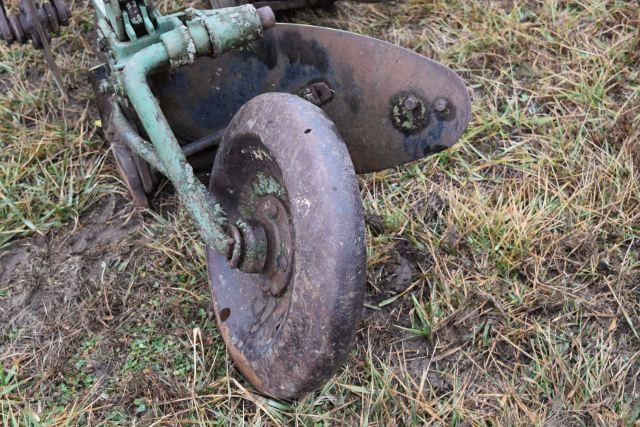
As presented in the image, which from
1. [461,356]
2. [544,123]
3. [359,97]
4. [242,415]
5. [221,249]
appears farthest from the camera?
[544,123]

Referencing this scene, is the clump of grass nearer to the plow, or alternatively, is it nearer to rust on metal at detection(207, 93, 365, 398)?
the plow

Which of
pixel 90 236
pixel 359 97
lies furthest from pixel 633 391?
pixel 90 236

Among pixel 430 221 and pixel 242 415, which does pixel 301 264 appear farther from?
pixel 430 221

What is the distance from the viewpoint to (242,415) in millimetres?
1989

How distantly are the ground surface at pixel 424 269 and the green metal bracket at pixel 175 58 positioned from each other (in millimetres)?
500

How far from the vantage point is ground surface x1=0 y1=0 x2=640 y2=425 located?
2.03m

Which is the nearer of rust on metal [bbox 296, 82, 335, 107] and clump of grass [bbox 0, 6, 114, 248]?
rust on metal [bbox 296, 82, 335, 107]

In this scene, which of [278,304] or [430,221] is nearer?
[278,304]

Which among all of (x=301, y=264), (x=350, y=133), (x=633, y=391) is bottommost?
(x=633, y=391)

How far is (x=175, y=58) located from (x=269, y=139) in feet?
1.41

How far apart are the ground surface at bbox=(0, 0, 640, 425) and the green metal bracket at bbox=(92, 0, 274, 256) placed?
1.64 ft

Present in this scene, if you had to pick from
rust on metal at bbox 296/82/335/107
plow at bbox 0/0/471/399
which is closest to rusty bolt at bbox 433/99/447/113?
plow at bbox 0/0/471/399

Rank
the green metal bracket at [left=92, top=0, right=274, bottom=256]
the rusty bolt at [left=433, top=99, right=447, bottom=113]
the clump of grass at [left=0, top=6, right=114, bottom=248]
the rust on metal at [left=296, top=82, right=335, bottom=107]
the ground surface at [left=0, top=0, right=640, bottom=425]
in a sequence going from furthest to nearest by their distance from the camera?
the clump of grass at [left=0, top=6, right=114, bottom=248] < the rust on metal at [left=296, top=82, right=335, bottom=107] < the rusty bolt at [left=433, top=99, right=447, bottom=113] < the ground surface at [left=0, top=0, right=640, bottom=425] < the green metal bracket at [left=92, top=0, right=274, bottom=256]

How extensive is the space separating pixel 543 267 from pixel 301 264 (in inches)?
41.9
